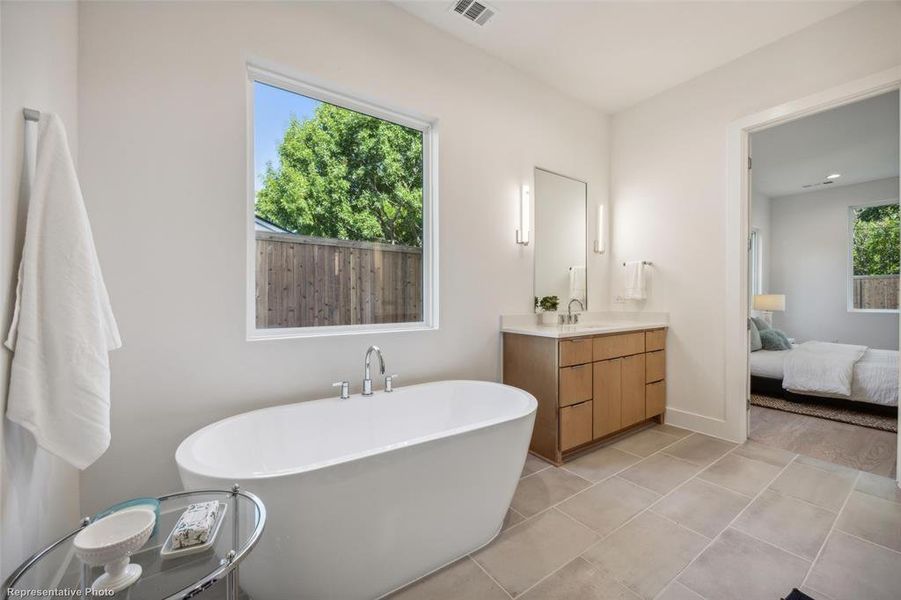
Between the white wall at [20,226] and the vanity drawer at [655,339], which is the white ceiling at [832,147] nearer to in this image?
the vanity drawer at [655,339]

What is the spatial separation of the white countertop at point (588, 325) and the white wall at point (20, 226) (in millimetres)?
2323

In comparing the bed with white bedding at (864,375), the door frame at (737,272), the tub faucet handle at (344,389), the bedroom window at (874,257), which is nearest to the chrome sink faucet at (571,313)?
the door frame at (737,272)

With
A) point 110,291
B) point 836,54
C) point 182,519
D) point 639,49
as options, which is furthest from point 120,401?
point 836,54

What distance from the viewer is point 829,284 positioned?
18.3ft

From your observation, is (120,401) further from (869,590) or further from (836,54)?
(836,54)

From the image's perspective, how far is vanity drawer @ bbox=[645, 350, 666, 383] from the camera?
3107 millimetres

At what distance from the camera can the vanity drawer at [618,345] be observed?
2688 millimetres

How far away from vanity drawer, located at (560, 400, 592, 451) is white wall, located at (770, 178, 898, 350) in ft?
18.0

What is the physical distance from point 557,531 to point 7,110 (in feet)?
7.81

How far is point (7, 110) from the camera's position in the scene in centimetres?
90

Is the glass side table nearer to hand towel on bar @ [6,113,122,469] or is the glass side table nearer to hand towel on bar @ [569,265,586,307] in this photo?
hand towel on bar @ [6,113,122,469]

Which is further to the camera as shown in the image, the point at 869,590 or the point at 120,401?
the point at 120,401

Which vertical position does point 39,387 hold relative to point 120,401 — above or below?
above

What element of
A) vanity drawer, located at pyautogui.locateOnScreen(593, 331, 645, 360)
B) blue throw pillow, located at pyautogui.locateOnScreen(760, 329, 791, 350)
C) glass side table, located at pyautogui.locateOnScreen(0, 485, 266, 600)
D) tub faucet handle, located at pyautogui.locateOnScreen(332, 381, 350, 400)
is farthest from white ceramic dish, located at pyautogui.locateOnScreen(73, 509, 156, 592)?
blue throw pillow, located at pyautogui.locateOnScreen(760, 329, 791, 350)
